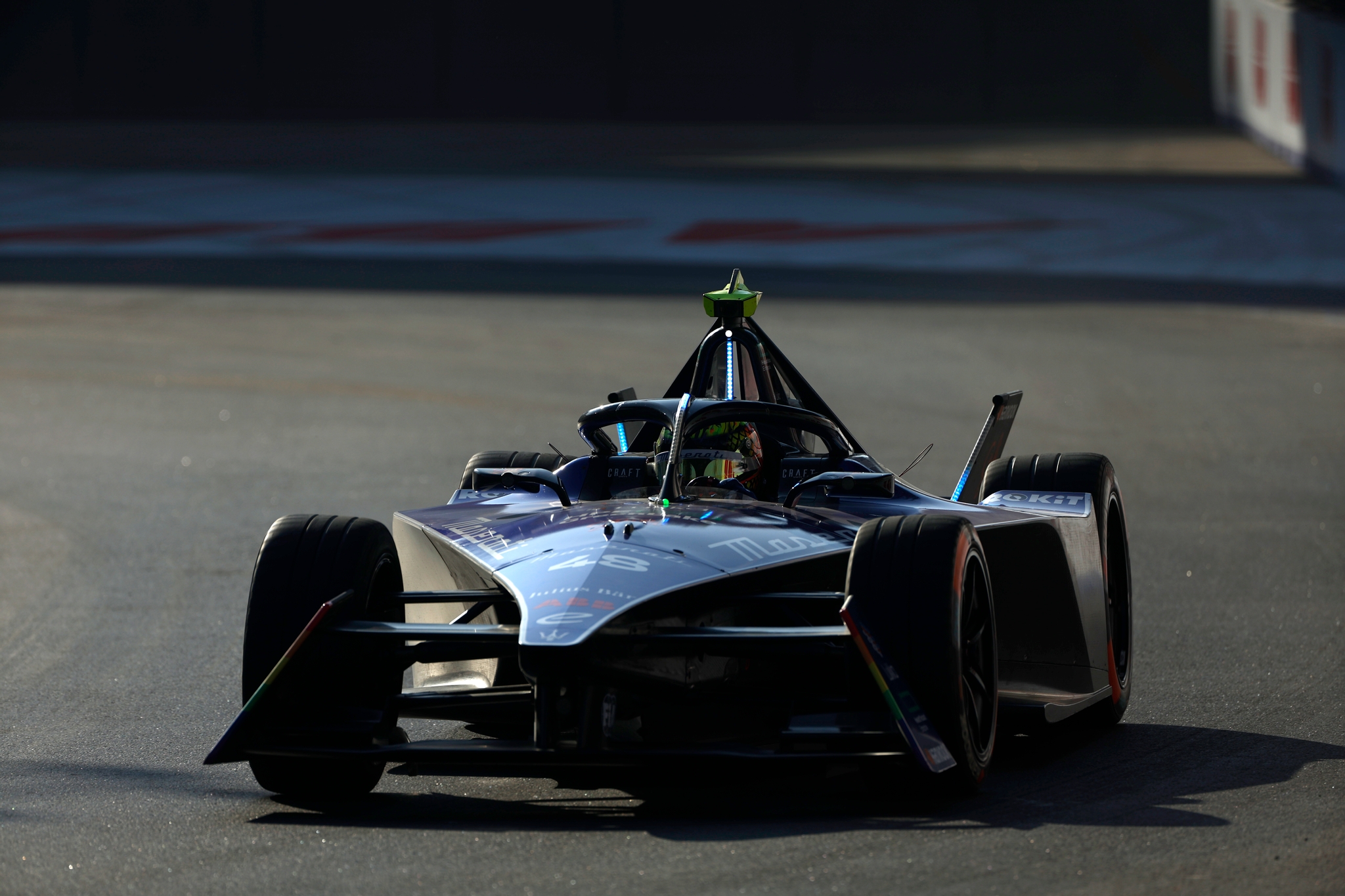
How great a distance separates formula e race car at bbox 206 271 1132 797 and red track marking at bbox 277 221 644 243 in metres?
18.3


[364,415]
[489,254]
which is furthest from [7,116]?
[364,415]

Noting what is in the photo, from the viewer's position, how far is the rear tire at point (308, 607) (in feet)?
18.9

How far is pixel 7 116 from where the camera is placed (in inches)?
1742

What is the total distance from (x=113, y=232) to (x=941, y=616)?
72.0 ft

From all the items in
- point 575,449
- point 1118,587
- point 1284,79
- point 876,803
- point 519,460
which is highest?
point 1284,79

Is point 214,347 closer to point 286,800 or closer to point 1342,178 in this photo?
point 286,800

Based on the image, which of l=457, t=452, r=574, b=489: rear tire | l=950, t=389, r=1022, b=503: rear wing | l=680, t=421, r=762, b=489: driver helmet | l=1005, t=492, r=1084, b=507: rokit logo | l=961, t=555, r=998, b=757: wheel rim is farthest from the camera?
l=950, t=389, r=1022, b=503: rear wing

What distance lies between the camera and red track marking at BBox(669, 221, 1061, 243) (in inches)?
974

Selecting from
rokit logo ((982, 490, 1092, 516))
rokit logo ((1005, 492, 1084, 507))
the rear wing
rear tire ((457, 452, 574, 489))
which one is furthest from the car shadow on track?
rear tire ((457, 452, 574, 489))

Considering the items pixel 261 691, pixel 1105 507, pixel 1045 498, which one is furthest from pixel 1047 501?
pixel 261 691

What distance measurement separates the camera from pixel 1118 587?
301 inches

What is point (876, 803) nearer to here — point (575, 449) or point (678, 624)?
point (678, 624)

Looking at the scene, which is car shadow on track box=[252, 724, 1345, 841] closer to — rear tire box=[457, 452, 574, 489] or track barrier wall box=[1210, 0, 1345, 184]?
rear tire box=[457, 452, 574, 489]

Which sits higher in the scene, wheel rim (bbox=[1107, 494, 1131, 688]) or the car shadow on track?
wheel rim (bbox=[1107, 494, 1131, 688])
